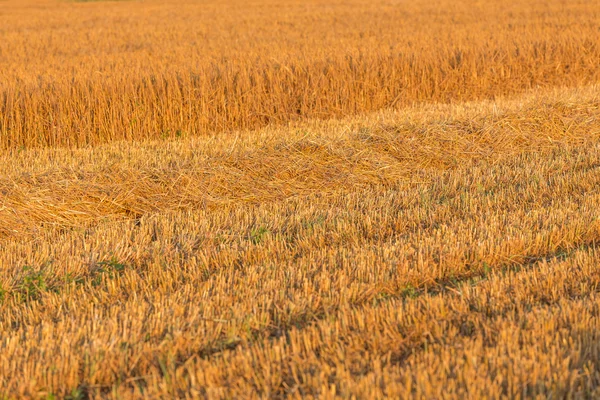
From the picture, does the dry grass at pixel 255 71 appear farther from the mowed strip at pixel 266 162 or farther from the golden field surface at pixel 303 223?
the mowed strip at pixel 266 162

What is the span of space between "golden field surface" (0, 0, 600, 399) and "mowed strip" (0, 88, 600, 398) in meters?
0.02

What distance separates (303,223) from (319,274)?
1084 millimetres

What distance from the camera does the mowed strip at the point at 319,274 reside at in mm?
3195

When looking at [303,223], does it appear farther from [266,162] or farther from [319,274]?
[266,162]

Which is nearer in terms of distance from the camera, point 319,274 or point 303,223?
point 319,274

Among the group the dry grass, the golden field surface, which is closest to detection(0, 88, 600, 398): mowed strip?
the golden field surface

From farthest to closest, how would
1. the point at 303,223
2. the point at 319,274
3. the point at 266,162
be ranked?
the point at 266,162 < the point at 303,223 < the point at 319,274

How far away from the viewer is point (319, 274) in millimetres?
4270

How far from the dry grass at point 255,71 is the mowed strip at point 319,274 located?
1775 millimetres

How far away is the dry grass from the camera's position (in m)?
9.17

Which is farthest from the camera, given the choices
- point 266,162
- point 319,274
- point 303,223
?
point 266,162

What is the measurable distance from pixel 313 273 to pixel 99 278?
123cm

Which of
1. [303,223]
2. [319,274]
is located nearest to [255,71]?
[303,223]

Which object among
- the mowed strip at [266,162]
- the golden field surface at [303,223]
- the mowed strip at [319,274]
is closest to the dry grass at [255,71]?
the golden field surface at [303,223]
